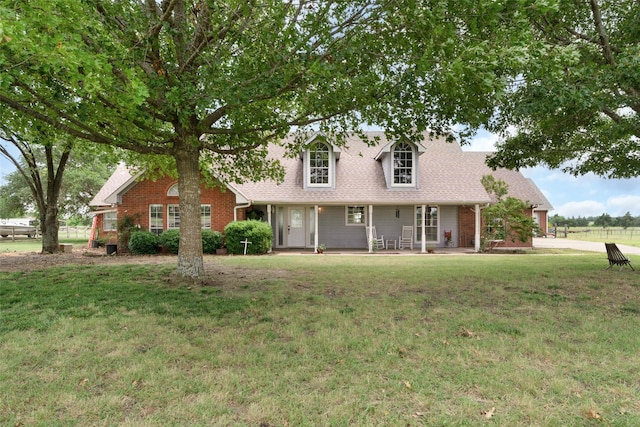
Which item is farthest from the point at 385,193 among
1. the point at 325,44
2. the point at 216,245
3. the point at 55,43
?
the point at 55,43

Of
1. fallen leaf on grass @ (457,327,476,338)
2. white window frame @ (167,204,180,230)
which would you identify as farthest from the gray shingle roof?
fallen leaf on grass @ (457,327,476,338)

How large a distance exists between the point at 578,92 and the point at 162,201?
1619cm

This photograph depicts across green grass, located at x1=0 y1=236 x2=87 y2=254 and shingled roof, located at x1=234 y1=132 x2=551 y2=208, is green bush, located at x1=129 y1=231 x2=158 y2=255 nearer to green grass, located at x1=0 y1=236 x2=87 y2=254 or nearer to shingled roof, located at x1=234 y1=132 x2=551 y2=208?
shingled roof, located at x1=234 y1=132 x2=551 y2=208

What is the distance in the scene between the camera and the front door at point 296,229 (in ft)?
64.0

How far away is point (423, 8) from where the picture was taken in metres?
6.25

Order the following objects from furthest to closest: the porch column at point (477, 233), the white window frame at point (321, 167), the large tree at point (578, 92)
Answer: the white window frame at point (321, 167) < the porch column at point (477, 233) < the large tree at point (578, 92)

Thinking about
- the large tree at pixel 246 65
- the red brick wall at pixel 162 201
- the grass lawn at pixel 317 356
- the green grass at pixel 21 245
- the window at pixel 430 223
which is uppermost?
the large tree at pixel 246 65

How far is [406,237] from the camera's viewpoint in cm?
1958

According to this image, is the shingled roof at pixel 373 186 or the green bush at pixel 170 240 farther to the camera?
the shingled roof at pixel 373 186

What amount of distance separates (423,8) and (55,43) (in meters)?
5.48

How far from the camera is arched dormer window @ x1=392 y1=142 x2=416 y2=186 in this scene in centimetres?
1866

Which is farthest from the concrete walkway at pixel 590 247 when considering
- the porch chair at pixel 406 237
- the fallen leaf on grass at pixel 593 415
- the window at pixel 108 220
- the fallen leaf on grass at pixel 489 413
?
the window at pixel 108 220

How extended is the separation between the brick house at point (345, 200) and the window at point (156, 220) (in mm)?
30

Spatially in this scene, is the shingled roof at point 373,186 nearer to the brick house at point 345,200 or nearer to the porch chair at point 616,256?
the brick house at point 345,200
